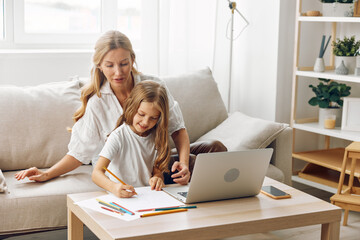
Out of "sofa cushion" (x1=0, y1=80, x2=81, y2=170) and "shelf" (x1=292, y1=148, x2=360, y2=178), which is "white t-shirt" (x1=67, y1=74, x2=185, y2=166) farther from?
"shelf" (x1=292, y1=148, x2=360, y2=178)

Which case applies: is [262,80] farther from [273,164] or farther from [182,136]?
[182,136]

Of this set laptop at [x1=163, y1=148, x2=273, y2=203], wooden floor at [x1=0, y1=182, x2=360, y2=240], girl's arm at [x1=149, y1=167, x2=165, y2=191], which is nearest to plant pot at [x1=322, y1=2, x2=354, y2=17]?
wooden floor at [x1=0, y1=182, x2=360, y2=240]

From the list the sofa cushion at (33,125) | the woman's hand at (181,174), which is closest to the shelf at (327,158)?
the woman's hand at (181,174)

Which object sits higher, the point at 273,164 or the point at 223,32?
the point at 223,32

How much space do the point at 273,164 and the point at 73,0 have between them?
1691 millimetres

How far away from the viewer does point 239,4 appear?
360 cm

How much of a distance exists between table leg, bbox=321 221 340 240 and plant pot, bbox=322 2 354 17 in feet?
5.14

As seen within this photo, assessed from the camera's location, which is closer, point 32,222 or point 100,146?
point 32,222

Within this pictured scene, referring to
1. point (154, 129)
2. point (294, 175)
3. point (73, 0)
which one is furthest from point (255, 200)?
point (73, 0)

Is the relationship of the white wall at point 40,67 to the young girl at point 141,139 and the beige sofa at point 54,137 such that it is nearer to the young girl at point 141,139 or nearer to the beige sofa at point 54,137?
the beige sofa at point 54,137

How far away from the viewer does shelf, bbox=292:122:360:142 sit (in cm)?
305

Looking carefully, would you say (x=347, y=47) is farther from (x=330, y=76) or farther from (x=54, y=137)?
(x=54, y=137)

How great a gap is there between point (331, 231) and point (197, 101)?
50.3 inches

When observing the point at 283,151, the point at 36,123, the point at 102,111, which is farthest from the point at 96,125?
the point at 283,151
